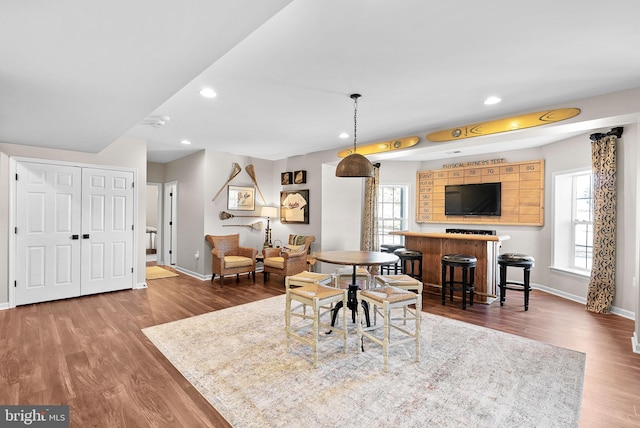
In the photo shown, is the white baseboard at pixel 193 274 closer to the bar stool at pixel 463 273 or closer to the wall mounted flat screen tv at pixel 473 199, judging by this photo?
the bar stool at pixel 463 273

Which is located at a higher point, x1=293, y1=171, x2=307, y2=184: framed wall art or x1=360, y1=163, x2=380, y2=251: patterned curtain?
x1=293, y1=171, x2=307, y2=184: framed wall art

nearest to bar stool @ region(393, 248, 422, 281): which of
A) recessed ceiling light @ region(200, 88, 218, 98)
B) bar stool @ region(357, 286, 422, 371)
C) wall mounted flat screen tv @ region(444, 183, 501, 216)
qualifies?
wall mounted flat screen tv @ region(444, 183, 501, 216)

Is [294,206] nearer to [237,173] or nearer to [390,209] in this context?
[237,173]

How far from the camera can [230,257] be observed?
5938mm

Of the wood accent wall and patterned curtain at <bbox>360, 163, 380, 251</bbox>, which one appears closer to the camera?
the wood accent wall

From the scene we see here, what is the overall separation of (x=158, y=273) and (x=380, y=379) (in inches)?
218

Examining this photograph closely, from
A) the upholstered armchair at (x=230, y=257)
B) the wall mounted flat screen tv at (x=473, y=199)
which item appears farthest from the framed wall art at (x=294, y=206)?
the wall mounted flat screen tv at (x=473, y=199)

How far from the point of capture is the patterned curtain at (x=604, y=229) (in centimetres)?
412

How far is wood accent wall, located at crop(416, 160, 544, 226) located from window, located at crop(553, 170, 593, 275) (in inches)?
11.1

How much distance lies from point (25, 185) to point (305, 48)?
14.4ft

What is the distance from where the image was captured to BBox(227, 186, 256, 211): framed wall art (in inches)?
252

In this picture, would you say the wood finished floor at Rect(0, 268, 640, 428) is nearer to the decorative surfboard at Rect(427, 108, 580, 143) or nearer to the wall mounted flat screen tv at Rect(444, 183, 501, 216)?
the wall mounted flat screen tv at Rect(444, 183, 501, 216)

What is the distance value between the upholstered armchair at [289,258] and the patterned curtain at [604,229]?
14.0 ft

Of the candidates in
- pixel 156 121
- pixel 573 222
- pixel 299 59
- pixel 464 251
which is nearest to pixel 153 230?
pixel 156 121
